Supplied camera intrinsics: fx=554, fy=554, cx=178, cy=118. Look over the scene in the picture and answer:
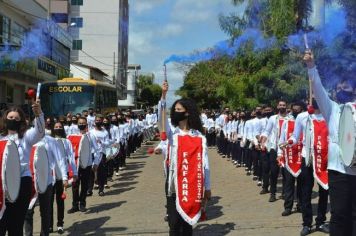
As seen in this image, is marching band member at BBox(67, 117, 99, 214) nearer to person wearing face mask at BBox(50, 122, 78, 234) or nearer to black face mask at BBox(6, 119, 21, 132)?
person wearing face mask at BBox(50, 122, 78, 234)

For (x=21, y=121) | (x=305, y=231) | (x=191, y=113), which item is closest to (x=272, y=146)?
(x=305, y=231)

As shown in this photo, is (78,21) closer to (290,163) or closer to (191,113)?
(290,163)

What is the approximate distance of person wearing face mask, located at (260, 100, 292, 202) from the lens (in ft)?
34.9

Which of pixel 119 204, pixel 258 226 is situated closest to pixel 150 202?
pixel 119 204

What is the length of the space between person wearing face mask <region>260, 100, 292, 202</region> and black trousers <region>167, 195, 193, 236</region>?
4724mm

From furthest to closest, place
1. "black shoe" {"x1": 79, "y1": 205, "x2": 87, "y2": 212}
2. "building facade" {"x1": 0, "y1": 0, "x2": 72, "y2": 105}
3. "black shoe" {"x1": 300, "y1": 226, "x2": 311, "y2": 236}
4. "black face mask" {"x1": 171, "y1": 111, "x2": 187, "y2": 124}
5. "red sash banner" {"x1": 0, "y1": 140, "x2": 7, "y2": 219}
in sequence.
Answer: "building facade" {"x1": 0, "y1": 0, "x2": 72, "y2": 105} → "black shoe" {"x1": 79, "y1": 205, "x2": 87, "y2": 212} → "black shoe" {"x1": 300, "y1": 226, "x2": 311, "y2": 236} → "black face mask" {"x1": 171, "y1": 111, "x2": 187, "y2": 124} → "red sash banner" {"x1": 0, "y1": 140, "x2": 7, "y2": 219}

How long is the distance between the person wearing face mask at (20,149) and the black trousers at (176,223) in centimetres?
158

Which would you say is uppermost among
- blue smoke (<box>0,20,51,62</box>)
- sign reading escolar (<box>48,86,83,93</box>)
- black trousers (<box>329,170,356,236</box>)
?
blue smoke (<box>0,20,51,62</box>)

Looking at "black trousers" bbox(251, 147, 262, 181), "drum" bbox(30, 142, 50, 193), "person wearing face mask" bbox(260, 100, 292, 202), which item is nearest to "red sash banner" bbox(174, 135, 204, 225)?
"drum" bbox(30, 142, 50, 193)

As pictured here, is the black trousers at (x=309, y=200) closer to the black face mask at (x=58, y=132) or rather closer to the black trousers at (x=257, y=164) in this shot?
the black face mask at (x=58, y=132)

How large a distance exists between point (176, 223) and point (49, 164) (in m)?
2.75

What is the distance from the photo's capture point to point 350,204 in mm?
5273

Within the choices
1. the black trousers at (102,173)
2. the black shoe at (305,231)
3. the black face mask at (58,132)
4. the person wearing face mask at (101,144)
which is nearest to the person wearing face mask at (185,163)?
the black shoe at (305,231)

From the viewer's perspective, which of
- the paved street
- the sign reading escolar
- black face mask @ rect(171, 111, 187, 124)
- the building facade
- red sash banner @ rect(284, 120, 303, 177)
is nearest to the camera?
black face mask @ rect(171, 111, 187, 124)
